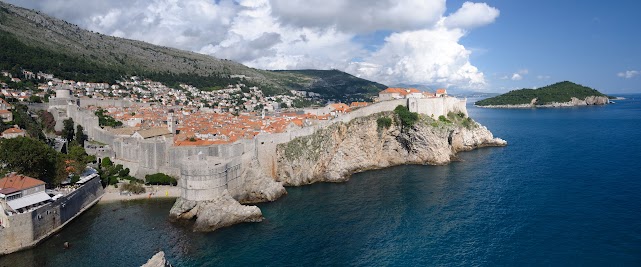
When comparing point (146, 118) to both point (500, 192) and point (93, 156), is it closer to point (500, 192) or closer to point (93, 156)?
point (93, 156)

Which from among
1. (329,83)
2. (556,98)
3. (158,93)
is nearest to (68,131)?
(158,93)

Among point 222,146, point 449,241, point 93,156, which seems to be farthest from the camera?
point 93,156

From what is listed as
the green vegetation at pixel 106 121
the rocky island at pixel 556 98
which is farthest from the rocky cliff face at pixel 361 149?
the rocky island at pixel 556 98

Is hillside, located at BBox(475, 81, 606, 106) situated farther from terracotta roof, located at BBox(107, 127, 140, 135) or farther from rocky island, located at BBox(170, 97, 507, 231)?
terracotta roof, located at BBox(107, 127, 140, 135)

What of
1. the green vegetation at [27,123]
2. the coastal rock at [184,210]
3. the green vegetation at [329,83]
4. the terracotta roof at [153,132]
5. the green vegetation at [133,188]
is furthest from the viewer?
the green vegetation at [329,83]

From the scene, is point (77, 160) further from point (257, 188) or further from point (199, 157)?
point (257, 188)

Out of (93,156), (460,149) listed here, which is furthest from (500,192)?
(93,156)

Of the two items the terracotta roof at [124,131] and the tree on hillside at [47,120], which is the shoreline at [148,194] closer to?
the terracotta roof at [124,131]
